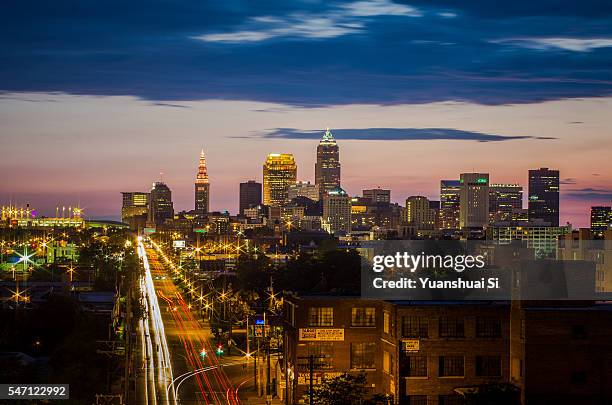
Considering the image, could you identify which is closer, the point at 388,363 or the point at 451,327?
the point at 451,327

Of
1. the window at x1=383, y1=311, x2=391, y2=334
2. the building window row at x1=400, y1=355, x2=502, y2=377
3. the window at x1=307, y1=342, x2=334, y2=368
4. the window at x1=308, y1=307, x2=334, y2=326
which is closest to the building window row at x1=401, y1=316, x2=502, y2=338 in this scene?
the building window row at x1=400, y1=355, x2=502, y2=377

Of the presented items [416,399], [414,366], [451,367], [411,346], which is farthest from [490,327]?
[416,399]

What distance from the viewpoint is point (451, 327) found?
5775cm

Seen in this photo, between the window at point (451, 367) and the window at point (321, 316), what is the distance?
25.7 ft

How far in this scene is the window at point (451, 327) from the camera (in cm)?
5766

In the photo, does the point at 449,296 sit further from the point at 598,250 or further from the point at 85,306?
the point at 598,250

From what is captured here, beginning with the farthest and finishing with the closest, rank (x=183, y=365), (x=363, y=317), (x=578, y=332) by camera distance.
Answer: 1. (x=183, y=365)
2. (x=363, y=317)
3. (x=578, y=332)

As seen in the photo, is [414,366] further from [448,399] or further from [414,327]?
[448,399]

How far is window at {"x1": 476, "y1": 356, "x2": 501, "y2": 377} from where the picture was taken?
188ft

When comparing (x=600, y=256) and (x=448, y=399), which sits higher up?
(x=600, y=256)

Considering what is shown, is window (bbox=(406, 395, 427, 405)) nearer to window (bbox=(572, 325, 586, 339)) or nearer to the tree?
the tree

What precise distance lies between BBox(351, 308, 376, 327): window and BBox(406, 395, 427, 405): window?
6.18 m

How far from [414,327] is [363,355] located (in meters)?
5.37

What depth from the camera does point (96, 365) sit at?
67.6m
